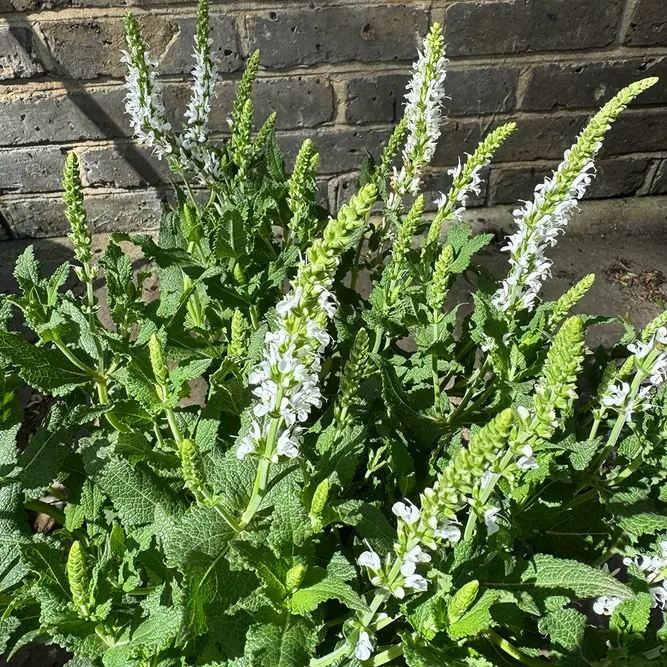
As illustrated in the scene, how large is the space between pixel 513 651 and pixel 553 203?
39.5 inches

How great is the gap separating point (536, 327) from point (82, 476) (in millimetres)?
1224

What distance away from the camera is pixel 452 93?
289 centimetres

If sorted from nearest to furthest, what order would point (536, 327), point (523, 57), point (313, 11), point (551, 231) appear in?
point (551, 231) → point (536, 327) → point (313, 11) → point (523, 57)

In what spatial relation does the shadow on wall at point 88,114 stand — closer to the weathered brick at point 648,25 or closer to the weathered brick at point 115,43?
the weathered brick at point 115,43

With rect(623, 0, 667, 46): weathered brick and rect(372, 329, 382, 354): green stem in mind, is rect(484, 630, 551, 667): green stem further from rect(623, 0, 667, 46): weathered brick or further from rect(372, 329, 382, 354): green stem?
rect(623, 0, 667, 46): weathered brick

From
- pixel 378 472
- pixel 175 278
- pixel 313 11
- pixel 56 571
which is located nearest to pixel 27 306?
pixel 175 278

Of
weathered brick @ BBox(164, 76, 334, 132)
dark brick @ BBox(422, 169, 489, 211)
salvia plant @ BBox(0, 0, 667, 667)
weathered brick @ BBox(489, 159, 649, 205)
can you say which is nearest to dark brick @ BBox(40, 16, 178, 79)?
weathered brick @ BBox(164, 76, 334, 132)

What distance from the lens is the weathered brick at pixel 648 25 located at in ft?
9.05

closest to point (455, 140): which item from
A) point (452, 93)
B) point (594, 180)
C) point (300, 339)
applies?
point (452, 93)

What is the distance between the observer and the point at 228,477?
1.21 m

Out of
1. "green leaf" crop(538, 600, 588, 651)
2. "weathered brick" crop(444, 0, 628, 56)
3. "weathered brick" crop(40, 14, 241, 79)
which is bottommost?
"green leaf" crop(538, 600, 588, 651)

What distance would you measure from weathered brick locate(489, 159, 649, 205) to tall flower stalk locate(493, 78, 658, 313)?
187 cm

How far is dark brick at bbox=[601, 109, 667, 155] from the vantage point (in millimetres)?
3139

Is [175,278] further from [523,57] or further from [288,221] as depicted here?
[523,57]
